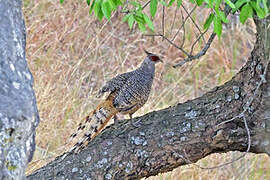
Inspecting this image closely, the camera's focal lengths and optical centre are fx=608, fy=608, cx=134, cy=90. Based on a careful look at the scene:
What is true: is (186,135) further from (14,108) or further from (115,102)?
(14,108)

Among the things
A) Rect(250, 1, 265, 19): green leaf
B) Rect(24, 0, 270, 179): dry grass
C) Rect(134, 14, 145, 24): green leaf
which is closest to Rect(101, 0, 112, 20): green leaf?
Rect(134, 14, 145, 24): green leaf

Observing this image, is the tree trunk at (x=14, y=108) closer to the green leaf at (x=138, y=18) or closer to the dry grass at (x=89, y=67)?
the green leaf at (x=138, y=18)

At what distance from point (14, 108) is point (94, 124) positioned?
1.31 m

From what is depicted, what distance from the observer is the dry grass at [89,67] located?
4.43 metres

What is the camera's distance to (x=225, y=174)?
173 inches

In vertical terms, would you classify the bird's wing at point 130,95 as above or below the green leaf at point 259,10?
below

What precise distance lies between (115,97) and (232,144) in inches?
26.5

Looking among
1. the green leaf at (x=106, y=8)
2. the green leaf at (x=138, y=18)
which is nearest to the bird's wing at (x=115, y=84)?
the green leaf at (x=138, y=18)

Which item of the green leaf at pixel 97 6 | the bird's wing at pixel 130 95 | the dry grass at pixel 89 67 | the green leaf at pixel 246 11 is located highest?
the green leaf at pixel 246 11

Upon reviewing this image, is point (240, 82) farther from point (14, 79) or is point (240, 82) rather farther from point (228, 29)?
point (228, 29)

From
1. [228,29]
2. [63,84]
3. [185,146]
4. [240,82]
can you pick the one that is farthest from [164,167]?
[228,29]

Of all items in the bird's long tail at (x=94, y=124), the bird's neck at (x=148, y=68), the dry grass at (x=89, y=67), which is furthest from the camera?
the dry grass at (x=89, y=67)

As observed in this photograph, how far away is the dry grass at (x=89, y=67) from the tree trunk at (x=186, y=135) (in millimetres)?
646

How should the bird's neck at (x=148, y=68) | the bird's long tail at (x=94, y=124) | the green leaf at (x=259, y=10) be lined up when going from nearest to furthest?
the green leaf at (x=259, y=10) < the bird's long tail at (x=94, y=124) < the bird's neck at (x=148, y=68)
